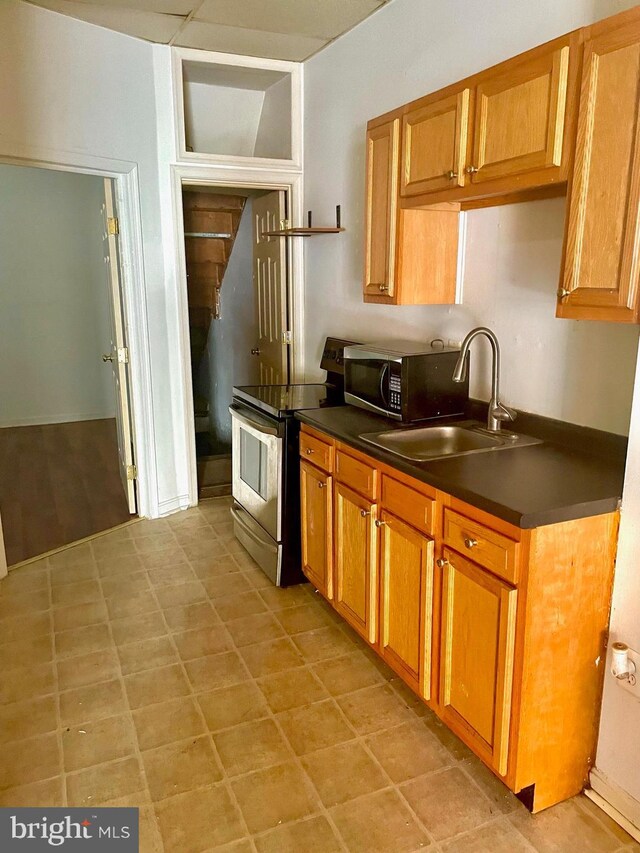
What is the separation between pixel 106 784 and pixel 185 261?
3.07m

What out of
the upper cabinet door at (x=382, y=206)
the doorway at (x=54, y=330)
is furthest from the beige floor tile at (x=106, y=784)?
the doorway at (x=54, y=330)

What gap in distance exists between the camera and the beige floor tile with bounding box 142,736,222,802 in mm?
1921

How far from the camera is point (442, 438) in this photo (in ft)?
8.41

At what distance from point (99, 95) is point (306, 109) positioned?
3.96 ft

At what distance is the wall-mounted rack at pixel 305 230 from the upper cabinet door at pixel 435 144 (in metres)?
1.18

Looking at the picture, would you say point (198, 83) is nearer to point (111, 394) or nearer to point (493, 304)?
point (493, 304)

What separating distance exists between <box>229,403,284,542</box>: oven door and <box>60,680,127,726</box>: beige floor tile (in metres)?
1.01

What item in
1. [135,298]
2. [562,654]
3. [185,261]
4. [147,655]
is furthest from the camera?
→ [185,261]

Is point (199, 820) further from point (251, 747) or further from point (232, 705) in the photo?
point (232, 705)

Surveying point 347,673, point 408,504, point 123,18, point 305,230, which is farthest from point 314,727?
point 123,18

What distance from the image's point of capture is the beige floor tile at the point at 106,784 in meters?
1.87

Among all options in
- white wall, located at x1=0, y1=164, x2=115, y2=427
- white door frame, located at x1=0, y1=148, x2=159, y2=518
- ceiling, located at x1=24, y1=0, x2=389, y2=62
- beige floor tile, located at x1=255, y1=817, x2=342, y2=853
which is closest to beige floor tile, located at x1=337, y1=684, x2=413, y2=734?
beige floor tile, located at x1=255, y1=817, x2=342, y2=853

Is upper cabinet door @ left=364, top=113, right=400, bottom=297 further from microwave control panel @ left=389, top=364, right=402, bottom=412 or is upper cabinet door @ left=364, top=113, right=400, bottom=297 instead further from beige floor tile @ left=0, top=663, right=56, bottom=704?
beige floor tile @ left=0, top=663, right=56, bottom=704

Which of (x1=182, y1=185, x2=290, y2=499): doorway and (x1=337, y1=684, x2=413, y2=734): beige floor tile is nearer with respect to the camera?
(x1=337, y1=684, x2=413, y2=734): beige floor tile
